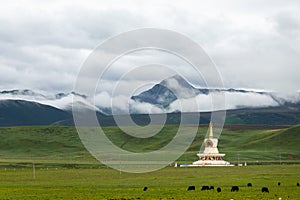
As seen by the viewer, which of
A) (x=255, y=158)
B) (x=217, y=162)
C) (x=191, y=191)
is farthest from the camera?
(x=255, y=158)

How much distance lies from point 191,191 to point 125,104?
14386 millimetres

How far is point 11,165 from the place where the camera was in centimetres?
16575

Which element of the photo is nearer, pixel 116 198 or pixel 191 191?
pixel 116 198

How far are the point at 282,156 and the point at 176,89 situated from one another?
7290 centimetres

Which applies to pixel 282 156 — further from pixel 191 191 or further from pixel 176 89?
pixel 191 191

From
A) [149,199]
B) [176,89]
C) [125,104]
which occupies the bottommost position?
[149,199]

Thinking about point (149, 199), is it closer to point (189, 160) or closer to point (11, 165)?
point (11, 165)

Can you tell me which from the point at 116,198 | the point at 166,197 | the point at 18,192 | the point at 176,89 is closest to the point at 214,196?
the point at 166,197

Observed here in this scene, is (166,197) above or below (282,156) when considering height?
below

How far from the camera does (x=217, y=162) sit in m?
160

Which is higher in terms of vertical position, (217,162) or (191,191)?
(217,162)

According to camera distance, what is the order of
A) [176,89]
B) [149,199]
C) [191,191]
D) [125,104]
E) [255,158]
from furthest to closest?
[255,158] → [176,89] → [125,104] → [191,191] → [149,199]

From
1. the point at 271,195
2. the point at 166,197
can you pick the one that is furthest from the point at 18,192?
the point at 271,195

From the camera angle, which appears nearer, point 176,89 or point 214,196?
point 214,196
